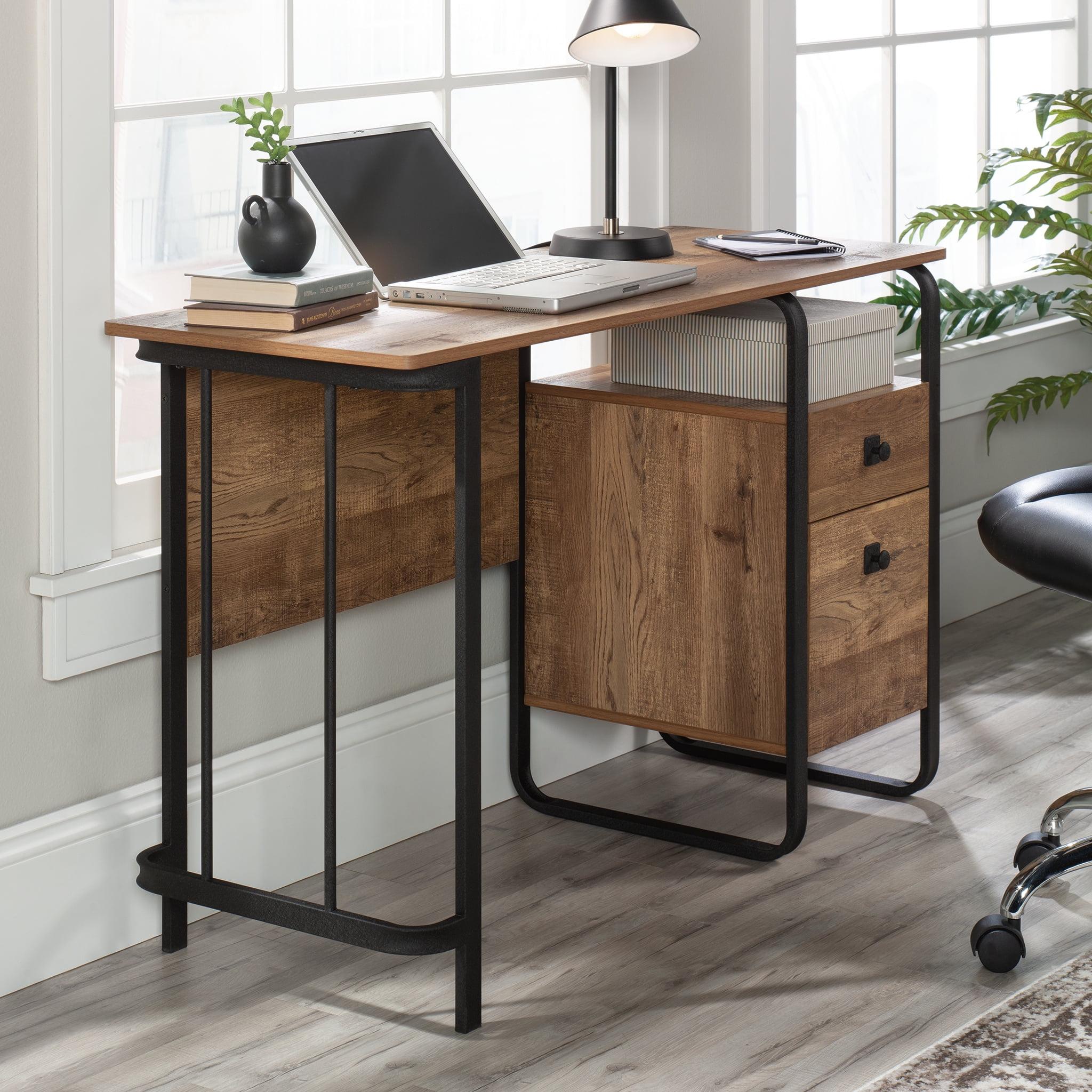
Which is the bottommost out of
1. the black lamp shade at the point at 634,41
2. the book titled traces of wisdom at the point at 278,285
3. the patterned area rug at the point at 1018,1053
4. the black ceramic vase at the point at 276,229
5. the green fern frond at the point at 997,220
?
the patterned area rug at the point at 1018,1053

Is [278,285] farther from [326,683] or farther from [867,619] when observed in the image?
[867,619]

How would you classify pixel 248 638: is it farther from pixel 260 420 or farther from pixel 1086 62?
pixel 1086 62

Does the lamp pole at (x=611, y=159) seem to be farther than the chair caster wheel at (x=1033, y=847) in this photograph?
Yes

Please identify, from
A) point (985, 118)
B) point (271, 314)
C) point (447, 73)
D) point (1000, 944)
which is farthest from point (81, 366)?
point (985, 118)

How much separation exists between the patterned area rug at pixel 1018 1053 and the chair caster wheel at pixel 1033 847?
27cm

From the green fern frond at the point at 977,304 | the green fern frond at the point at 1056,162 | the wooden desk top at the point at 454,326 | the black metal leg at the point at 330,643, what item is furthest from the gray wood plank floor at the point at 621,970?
the green fern frond at the point at 1056,162

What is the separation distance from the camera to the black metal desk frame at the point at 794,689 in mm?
2396

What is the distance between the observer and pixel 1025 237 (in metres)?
3.44

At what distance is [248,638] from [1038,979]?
109 cm

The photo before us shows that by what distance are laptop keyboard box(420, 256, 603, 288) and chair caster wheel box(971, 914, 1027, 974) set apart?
970 mm

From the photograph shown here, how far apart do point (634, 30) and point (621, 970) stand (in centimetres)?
131

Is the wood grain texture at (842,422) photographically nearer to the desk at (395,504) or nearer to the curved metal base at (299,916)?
the desk at (395,504)

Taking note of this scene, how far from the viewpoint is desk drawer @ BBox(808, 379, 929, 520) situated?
2469 mm

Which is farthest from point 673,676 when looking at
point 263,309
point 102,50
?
point 102,50
